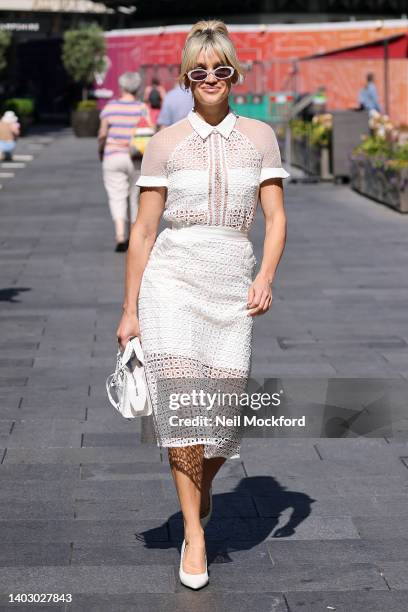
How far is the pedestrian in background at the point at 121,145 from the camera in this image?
13836 millimetres

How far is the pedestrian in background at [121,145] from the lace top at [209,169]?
909 centimetres

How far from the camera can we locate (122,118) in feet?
45.4

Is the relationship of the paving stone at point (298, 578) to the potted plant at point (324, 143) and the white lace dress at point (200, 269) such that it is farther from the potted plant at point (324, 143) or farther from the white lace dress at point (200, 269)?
the potted plant at point (324, 143)

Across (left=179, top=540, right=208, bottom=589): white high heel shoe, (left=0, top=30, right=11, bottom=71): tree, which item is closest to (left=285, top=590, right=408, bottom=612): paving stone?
(left=179, top=540, right=208, bottom=589): white high heel shoe

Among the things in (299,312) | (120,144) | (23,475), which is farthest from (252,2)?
(23,475)

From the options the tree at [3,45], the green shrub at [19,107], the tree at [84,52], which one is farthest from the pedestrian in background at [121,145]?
the tree at [3,45]

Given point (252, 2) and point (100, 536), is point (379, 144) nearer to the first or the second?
point (100, 536)

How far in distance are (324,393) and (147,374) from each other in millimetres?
3142

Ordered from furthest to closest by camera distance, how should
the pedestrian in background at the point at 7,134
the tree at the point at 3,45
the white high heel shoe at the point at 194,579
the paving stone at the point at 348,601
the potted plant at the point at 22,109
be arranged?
the tree at the point at 3,45 < the potted plant at the point at 22,109 < the pedestrian in background at the point at 7,134 < the white high heel shoe at the point at 194,579 < the paving stone at the point at 348,601

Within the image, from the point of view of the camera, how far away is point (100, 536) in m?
5.28

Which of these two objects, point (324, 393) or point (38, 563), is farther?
point (324, 393)

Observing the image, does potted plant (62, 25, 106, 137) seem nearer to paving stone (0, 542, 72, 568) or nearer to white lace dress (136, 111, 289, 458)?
paving stone (0, 542, 72, 568)

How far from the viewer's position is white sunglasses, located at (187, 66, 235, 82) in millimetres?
4684

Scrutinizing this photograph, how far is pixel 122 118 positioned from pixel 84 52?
40603 millimetres
